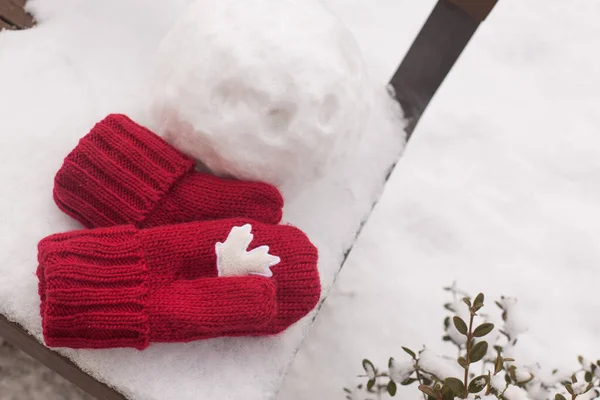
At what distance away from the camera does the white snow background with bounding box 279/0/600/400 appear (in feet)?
3.64

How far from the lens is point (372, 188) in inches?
33.1

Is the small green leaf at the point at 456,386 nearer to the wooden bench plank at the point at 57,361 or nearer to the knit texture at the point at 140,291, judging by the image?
the knit texture at the point at 140,291

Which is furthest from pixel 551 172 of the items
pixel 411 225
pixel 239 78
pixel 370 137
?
pixel 239 78

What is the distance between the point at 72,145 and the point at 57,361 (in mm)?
277

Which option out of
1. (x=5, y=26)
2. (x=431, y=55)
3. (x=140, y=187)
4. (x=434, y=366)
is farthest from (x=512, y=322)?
(x=5, y=26)

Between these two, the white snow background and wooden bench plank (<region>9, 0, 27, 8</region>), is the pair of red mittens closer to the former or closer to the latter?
wooden bench plank (<region>9, 0, 27, 8</region>)

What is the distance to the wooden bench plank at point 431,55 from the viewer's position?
2.48ft

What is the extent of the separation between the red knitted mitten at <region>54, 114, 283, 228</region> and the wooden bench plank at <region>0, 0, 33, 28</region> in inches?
11.7

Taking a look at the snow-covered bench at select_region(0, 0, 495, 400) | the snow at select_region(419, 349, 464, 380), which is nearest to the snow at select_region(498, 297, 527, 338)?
the snow at select_region(419, 349, 464, 380)

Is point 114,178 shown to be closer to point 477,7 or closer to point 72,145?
point 72,145

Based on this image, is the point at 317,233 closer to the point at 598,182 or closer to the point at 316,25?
the point at 316,25

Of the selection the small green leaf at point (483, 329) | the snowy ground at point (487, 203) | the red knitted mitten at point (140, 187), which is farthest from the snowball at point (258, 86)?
the snowy ground at point (487, 203)

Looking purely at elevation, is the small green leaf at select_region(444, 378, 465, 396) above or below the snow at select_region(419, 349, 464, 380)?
above

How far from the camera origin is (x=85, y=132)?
759 mm
